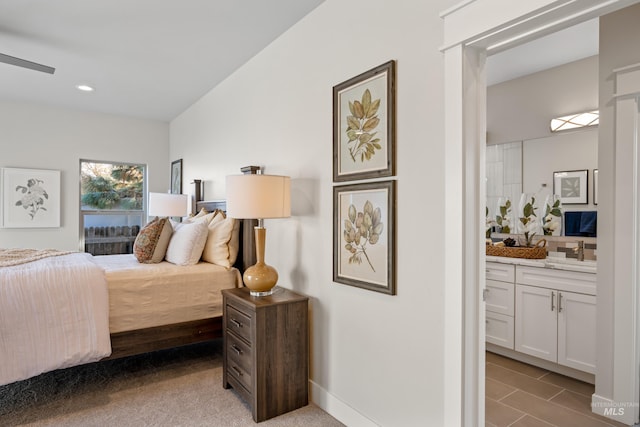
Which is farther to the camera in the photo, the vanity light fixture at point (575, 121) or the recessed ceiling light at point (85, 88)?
the recessed ceiling light at point (85, 88)

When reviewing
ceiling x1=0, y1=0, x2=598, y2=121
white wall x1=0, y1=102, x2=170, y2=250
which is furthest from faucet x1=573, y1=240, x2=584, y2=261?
white wall x1=0, y1=102, x2=170, y2=250

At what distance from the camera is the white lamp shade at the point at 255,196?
2293 mm

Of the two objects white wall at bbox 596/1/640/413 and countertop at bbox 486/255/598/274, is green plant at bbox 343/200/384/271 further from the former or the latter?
countertop at bbox 486/255/598/274

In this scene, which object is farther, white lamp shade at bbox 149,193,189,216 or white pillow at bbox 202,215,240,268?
white lamp shade at bbox 149,193,189,216

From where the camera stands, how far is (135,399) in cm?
245

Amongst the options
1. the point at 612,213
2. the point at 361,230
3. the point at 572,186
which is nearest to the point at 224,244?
the point at 361,230

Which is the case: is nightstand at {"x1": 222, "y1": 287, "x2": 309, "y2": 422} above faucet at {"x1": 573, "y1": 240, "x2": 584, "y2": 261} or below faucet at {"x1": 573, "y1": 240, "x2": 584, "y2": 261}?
below

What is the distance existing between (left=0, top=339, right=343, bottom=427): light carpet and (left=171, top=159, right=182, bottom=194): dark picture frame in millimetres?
2594

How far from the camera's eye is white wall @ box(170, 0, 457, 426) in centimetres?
169

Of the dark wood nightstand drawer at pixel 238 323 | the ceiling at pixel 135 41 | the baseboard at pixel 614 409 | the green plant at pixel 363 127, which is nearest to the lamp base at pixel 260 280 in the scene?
the dark wood nightstand drawer at pixel 238 323

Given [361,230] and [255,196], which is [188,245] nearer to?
[255,196]

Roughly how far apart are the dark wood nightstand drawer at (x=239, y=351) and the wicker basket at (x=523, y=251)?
2360 mm

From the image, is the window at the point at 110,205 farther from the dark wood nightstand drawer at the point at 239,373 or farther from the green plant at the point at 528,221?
the green plant at the point at 528,221

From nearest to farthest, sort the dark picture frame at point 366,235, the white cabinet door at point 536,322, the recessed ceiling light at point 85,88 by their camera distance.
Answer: the dark picture frame at point 366,235, the white cabinet door at point 536,322, the recessed ceiling light at point 85,88
